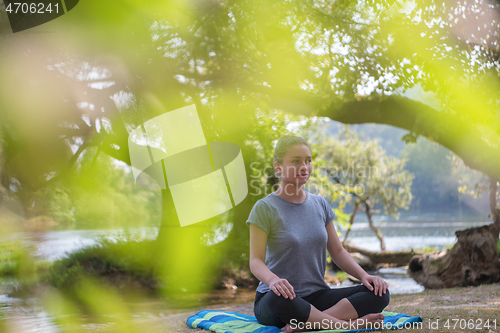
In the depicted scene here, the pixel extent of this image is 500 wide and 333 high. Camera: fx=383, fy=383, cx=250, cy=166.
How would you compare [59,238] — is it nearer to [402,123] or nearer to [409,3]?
[402,123]

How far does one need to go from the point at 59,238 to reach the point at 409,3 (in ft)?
33.7

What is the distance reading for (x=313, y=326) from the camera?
2.49m

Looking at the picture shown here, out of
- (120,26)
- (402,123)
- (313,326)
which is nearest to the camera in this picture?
(313,326)

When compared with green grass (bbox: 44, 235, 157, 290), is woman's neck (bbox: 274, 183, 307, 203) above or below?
above

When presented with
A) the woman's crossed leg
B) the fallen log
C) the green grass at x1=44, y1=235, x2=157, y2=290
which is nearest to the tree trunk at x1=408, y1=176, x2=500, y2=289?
the fallen log

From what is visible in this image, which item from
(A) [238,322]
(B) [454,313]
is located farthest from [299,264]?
(B) [454,313]

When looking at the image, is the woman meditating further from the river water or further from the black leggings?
the river water

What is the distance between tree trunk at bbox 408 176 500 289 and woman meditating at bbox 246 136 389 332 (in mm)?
4978

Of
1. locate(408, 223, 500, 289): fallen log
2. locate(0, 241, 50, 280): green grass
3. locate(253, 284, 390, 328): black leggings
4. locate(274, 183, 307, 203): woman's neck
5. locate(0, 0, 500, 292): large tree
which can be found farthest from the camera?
locate(0, 241, 50, 280): green grass

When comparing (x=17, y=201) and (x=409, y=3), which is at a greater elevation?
(x=409, y=3)

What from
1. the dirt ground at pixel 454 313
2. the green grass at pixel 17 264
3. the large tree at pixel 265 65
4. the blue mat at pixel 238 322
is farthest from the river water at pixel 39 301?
the dirt ground at pixel 454 313

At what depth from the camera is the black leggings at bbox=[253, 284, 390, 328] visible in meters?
2.45

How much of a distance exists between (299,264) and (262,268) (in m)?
0.32

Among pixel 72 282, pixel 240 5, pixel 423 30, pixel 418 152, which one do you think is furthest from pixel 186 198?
pixel 418 152
